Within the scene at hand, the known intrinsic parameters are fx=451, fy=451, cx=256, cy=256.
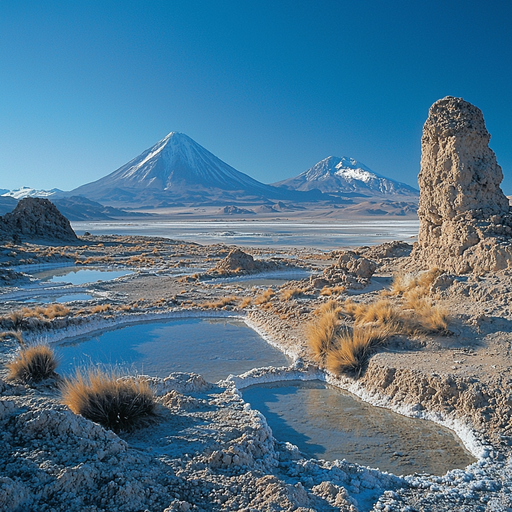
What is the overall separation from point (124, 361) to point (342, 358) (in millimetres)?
3648

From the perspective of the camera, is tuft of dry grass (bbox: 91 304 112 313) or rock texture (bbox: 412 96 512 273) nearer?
rock texture (bbox: 412 96 512 273)

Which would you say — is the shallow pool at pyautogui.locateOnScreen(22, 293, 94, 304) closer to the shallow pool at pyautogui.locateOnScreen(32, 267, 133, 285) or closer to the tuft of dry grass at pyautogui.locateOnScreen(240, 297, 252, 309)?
the shallow pool at pyautogui.locateOnScreen(32, 267, 133, 285)

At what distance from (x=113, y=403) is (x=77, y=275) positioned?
16.8m

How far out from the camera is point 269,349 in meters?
8.61

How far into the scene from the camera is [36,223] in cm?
3572

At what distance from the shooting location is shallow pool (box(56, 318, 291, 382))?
745cm

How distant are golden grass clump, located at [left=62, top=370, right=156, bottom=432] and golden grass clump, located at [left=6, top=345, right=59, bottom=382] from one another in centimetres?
145

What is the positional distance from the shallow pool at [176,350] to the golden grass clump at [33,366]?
0.49 metres

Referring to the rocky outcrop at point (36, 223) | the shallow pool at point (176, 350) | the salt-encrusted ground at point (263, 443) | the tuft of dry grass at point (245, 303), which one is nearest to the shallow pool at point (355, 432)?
the salt-encrusted ground at point (263, 443)

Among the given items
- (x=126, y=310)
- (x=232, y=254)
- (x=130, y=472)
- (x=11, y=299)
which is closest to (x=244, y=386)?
(x=130, y=472)

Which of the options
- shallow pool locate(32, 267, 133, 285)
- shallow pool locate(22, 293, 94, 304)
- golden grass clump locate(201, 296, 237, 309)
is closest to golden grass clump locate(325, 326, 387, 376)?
golden grass clump locate(201, 296, 237, 309)

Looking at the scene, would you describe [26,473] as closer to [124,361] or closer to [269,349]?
[124,361]

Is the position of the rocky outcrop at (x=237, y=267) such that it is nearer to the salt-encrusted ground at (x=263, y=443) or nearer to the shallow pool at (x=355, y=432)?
the salt-encrusted ground at (x=263, y=443)

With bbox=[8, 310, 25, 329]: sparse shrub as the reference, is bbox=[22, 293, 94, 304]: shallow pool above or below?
below
